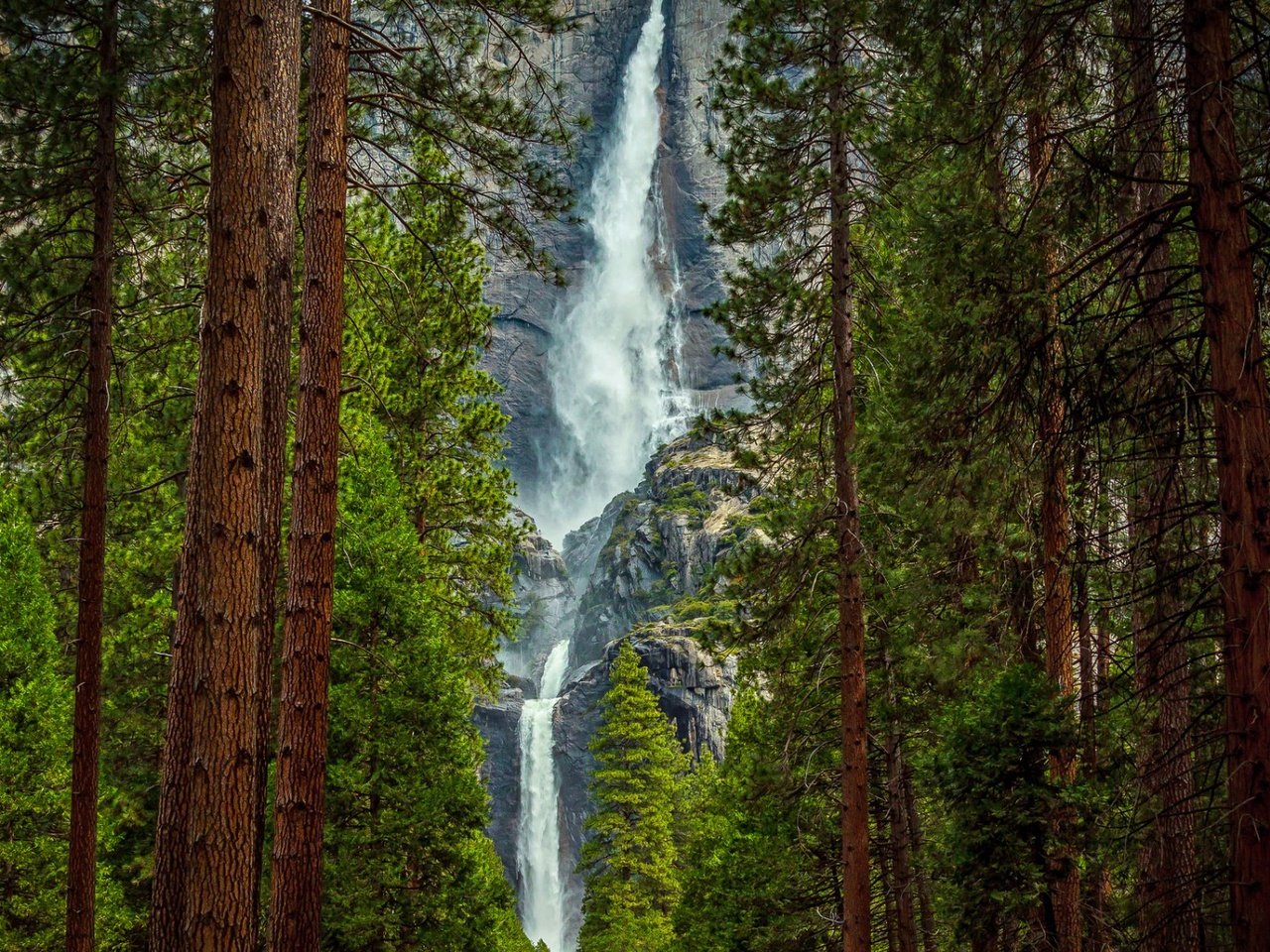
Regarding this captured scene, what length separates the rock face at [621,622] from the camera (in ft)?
157

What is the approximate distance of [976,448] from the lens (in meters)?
5.45

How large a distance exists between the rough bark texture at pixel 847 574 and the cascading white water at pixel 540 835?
40.7m

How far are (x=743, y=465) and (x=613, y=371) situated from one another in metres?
76.2

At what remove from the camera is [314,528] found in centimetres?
611

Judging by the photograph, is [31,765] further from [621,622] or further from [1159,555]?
[621,622]

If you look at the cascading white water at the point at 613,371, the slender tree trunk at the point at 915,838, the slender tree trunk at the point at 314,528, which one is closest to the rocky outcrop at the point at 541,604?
the cascading white water at the point at 613,371

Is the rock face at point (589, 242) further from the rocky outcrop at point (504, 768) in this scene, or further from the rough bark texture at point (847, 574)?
the rough bark texture at point (847, 574)

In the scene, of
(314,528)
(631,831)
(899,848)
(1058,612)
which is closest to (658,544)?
(631,831)

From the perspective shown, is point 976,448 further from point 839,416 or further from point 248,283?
point 248,283

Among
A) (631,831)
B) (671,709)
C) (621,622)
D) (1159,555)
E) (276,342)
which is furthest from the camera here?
(621,622)

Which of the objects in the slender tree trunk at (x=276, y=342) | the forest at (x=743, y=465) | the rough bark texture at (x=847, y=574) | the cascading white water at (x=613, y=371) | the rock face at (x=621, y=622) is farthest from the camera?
the cascading white water at (x=613, y=371)

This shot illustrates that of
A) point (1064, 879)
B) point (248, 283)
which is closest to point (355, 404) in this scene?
point (248, 283)

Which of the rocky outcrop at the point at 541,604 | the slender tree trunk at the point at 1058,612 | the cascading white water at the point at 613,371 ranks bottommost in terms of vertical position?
the slender tree trunk at the point at 1058,612

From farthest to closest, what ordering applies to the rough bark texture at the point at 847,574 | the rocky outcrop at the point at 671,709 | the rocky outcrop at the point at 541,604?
the rocky outcrop at the point at 541,604, the rocky outcrop at the point at 671,709, the rough bark texture at the point at 847,574
